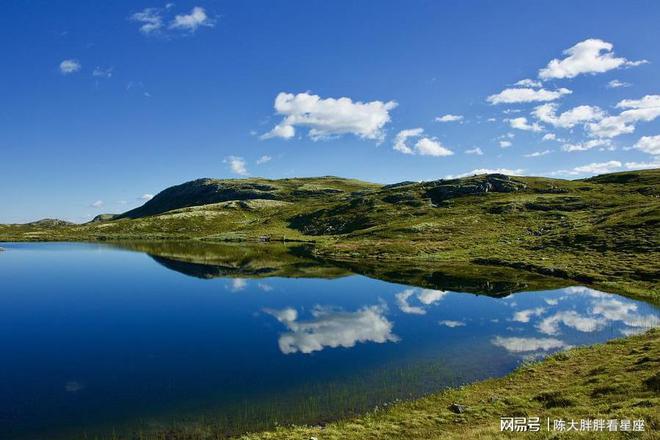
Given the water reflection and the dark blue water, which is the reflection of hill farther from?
the water reflection

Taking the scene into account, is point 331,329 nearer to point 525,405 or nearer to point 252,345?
point 252,345

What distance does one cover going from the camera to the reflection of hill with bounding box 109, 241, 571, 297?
7100 centimetres

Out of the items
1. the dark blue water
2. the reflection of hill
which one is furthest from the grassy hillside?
the dark blue water

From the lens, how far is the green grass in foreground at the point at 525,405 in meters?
19.3

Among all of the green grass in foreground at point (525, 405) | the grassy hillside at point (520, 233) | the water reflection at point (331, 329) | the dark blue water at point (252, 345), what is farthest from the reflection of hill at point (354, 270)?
the green grass in foreground at point (525, 405)

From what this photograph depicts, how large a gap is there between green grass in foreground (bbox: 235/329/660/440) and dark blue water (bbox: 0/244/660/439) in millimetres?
2569

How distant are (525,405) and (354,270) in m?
69.1

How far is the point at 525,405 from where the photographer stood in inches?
912

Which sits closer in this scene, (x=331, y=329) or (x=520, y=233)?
(x=331, y=329)

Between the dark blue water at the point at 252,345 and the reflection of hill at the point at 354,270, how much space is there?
21.7 feet

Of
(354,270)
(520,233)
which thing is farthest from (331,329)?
(520,233)

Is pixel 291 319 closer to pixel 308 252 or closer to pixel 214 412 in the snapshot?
pixel 214 412

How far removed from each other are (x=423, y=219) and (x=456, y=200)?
121 ft

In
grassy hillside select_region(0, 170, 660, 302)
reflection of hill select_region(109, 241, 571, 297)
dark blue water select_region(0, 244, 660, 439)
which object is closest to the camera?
dark blue water select_region(0, 244, 660, 439)
